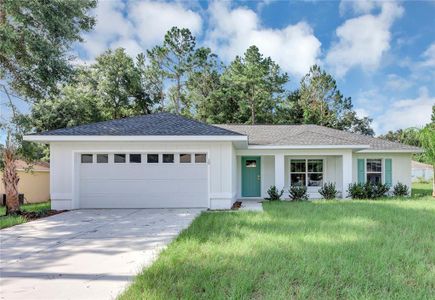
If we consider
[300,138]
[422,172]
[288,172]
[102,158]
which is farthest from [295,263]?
[422,172]

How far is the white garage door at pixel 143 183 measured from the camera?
11578 mm

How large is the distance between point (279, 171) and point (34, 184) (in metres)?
14.6

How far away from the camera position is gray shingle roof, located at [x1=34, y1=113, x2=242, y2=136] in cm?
1122

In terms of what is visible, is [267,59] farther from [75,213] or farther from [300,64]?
[75,213]

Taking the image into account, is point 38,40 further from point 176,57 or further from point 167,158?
point 176,57

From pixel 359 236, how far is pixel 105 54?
86.3ft

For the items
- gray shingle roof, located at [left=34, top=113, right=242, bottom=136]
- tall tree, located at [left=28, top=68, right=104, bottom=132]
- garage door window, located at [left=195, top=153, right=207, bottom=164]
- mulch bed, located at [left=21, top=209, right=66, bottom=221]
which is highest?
tall tree, located at [left=28, top=68, right=104, bottom=132]

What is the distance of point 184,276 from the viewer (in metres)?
4.16

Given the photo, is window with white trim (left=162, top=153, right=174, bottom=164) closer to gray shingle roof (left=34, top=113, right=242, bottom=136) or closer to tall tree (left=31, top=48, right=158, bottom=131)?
gray shingle roof (left=34, top=113, right=242, bottom=136)

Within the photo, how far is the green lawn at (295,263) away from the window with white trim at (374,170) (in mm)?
8788

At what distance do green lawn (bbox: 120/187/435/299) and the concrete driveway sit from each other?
436mm

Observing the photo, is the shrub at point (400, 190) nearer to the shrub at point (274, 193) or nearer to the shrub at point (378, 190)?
the shrub at point (378, 190)

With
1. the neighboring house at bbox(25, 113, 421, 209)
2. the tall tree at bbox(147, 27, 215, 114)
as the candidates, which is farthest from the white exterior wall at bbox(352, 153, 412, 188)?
the tall tree at bbox(147, 27, 215, 114)

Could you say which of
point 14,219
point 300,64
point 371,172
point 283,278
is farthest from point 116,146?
point 300,64
